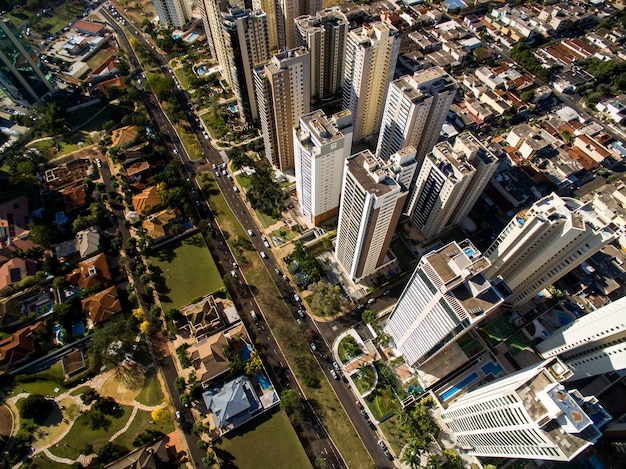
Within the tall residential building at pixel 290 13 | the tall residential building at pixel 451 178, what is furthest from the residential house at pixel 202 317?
the tall residential building at pixel 290 13

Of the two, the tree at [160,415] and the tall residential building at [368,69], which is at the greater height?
the tall residential building at [368,69]

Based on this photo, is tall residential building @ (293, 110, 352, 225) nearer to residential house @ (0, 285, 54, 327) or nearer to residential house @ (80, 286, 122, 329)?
residential house @ (80, 286, 122, 329)

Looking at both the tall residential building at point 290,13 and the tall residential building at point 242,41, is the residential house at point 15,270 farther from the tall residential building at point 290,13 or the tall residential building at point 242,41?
the tall residential building at point 290,13

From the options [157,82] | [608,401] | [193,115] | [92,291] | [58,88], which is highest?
[58,88]

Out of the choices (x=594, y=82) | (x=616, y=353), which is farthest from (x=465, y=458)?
(x=594, y=82)

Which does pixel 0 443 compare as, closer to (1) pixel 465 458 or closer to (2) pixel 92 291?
(2) pixel 92 291

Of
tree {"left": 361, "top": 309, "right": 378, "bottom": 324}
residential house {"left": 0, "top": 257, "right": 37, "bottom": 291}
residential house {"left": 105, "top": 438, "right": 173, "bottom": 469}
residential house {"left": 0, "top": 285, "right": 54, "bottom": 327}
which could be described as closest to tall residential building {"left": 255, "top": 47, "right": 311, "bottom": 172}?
tree {"left": 361, "top": 309, "right": 378, "bottom": 324}
